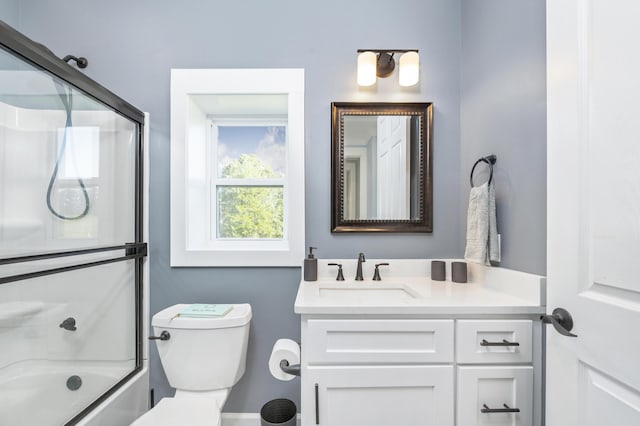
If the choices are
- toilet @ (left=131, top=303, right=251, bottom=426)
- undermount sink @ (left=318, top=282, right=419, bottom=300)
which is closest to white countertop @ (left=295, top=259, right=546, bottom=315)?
undermount sink @ (left=318, top=282, right=419, bottom=300)

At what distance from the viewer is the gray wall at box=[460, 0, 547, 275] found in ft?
3.45

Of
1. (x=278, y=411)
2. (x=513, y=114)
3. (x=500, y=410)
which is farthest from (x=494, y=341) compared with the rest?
(x=278, y=411)

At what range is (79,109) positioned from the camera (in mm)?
1194

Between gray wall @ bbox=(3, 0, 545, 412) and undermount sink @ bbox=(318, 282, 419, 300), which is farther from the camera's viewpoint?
gray wall @ bbox=(3, 0, 545, 412)

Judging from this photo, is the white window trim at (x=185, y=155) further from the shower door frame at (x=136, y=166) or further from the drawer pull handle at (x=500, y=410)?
the drawer pull handle at (x=500, y=410)

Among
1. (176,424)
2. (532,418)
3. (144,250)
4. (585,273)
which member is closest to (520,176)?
(585,273)

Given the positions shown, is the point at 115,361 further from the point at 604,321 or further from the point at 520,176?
the point at 520,176

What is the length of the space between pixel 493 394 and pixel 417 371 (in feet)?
0.90

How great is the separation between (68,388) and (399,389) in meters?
1.34

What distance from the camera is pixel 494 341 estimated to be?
994mm

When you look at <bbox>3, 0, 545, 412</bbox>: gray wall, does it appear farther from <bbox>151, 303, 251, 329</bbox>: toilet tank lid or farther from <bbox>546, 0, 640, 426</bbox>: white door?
<bbox>546, 0, 640, 426</bbox>: white door

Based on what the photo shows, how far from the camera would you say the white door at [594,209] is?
23.5 inches

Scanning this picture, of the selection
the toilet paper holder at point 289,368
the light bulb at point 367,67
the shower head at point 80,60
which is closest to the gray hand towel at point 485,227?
the light bulb at point 367,67

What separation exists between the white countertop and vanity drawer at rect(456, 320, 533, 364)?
5cm
